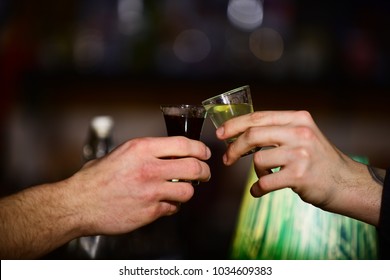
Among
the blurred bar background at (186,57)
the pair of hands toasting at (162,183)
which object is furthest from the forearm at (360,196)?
the blurred bar background at (186,57)

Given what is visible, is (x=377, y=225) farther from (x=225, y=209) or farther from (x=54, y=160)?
(x=54, y=160)

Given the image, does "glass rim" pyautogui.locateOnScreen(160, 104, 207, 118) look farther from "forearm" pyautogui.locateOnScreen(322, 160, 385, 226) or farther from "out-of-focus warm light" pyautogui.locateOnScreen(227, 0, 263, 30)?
"out-of-focus warm light" pyautogui.locateOnScreen(227, 0, 263, 30)

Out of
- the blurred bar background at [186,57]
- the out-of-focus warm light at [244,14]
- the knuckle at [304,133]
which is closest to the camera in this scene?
the knuckle at [304,133]

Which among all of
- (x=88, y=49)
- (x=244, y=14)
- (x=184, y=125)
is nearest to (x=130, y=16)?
(x=88, y=49)

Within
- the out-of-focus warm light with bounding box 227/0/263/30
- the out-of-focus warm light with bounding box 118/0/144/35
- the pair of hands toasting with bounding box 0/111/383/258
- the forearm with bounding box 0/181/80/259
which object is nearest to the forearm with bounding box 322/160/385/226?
the pair of hands toasting with bounding box 0/111/383/258

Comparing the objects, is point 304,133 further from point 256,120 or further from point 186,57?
point 186,57

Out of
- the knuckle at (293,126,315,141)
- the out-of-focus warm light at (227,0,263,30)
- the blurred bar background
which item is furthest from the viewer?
the out-of-focus warm light at (227,0,263,30)

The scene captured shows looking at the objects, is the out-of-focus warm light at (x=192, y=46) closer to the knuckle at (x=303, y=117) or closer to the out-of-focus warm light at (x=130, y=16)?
the out-of-focus warm light at (x=130, y=16)

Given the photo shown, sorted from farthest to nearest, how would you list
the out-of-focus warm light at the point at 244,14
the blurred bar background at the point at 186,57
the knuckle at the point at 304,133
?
the out-of-focus warm light at the point at 244,14, the blurred bar background at the point at 186,57, the knuckle at the point at 304,133
